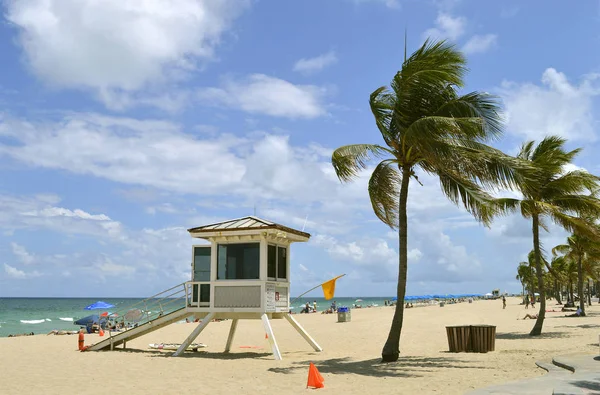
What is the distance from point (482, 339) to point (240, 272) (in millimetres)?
7530

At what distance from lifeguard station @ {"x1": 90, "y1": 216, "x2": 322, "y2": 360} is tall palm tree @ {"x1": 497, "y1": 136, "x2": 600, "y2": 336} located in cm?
924

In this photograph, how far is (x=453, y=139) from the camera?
14219 mm

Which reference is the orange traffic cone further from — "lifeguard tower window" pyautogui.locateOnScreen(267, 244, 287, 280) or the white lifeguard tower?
"lifeguard tower window" pyautogui.locateOnScreen(267, 244, 287, 280)

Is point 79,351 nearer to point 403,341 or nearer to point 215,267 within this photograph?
point 215,267

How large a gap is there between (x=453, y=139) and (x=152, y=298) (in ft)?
37.3

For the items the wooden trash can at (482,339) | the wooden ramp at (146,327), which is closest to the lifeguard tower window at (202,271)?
the wooden ramp at (146,327)

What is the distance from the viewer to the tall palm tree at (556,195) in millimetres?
21656

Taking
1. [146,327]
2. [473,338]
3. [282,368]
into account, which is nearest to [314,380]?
[282,368]

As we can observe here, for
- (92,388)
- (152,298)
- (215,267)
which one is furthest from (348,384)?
(152,298)

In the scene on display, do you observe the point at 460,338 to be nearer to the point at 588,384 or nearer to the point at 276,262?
the point at 276,262

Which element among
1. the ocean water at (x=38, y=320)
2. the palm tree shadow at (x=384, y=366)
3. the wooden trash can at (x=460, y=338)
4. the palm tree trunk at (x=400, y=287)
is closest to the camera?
the palm tree shadow at (x=384, y=366)

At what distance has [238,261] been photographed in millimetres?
18328

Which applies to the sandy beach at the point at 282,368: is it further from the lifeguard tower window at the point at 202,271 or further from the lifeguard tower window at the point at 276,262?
the lifeguard tower window at the point at 276,262

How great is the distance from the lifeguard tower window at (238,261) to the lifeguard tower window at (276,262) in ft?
1.53
